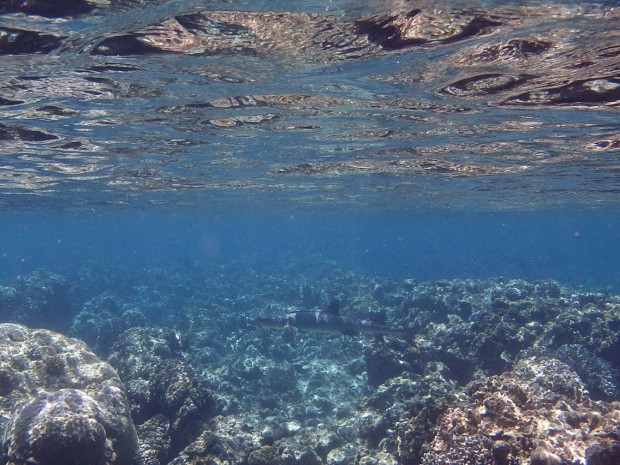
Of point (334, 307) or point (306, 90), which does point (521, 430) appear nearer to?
point (306, 90)

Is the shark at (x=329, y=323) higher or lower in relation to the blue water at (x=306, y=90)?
lower

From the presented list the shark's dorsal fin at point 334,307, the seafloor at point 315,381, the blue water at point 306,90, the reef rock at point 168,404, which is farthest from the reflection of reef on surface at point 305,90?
the reef rock at point 168,404

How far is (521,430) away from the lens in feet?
20.9

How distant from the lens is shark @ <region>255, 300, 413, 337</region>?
15.7 m

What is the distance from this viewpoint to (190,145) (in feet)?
54.9

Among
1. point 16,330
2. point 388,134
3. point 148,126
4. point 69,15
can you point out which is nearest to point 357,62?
point 69,15

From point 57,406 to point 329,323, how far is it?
418 inches

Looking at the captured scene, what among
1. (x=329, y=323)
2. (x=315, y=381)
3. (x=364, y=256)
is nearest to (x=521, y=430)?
(x=329, y=323)

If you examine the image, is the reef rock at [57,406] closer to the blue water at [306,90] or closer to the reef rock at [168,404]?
the reef rock at [168,404]

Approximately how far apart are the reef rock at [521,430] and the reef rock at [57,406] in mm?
5676

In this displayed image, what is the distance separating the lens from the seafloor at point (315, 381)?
679 cm

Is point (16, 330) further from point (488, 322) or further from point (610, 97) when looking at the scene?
point (610, 97)

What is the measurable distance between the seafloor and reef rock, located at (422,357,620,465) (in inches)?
1.1

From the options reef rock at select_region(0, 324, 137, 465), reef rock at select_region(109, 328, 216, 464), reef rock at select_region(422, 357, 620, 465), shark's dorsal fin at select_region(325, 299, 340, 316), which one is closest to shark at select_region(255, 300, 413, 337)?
shark's dorsal fin at select_region(325, 299, 340, 316)
